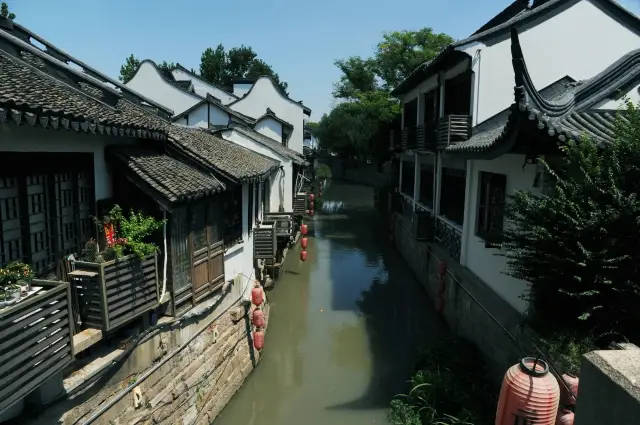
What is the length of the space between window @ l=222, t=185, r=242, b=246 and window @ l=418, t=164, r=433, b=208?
10.1m

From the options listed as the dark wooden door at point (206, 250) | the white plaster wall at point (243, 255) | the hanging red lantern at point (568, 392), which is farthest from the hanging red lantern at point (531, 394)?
the white plaster wall at point (243, 255)

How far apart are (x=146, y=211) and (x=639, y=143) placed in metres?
7.59

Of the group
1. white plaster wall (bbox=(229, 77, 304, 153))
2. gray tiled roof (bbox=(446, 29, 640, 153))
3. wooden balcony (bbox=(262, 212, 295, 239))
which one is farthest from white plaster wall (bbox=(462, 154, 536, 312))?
white plaster wall (bbox=(229, 77, 304, 153))

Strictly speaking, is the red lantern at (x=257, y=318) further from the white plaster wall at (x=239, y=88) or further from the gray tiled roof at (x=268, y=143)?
the white plaster wall at (x=239, y=88)

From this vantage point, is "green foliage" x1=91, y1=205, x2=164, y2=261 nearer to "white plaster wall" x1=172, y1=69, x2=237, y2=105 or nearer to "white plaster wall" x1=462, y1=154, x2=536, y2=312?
"white plaster wall" x1=462, y1=154, x2=536, y2=312

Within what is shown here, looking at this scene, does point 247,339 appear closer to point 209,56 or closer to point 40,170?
point 40,170

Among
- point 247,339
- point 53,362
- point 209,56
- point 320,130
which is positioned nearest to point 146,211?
point 53,362

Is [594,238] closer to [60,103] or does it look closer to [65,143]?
[60,103]

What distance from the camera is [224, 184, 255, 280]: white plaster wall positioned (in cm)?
1158

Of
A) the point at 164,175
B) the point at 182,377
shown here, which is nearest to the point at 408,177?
the point at 164,175

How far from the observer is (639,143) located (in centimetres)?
621

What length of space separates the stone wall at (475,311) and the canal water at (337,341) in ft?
2.95

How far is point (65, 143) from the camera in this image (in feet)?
21.8

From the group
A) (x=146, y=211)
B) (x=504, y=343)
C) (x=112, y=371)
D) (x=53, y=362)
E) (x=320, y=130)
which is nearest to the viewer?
(x=53, y=362)
